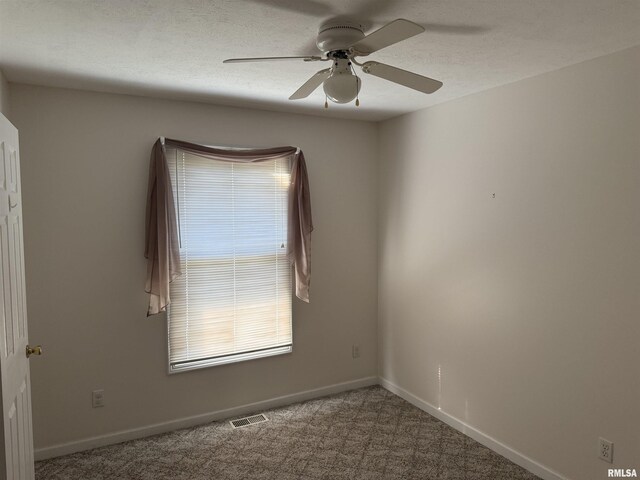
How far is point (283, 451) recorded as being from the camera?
2998mm

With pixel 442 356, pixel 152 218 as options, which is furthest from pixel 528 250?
pixel 152 218

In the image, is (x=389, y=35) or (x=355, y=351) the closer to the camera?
(x=389, y=35)

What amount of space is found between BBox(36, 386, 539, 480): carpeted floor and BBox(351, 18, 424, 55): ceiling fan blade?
2376mm

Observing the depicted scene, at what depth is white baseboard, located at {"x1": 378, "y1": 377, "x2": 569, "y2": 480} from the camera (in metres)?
2.70

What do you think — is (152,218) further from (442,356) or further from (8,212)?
(442,356)

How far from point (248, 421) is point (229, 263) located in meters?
1.21

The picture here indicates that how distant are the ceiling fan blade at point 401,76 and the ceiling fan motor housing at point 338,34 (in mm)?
136

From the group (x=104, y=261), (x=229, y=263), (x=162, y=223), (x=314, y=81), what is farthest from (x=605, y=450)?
(x=104, y=261)

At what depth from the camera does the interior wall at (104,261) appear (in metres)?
2.87

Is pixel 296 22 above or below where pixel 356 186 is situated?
above

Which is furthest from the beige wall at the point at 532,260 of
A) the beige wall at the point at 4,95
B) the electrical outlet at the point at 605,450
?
the beige wall at the point at 4,95

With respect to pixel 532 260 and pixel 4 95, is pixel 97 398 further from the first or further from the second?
pixel 532 260

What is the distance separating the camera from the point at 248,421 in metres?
3.42

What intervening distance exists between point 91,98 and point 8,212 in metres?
1.31
